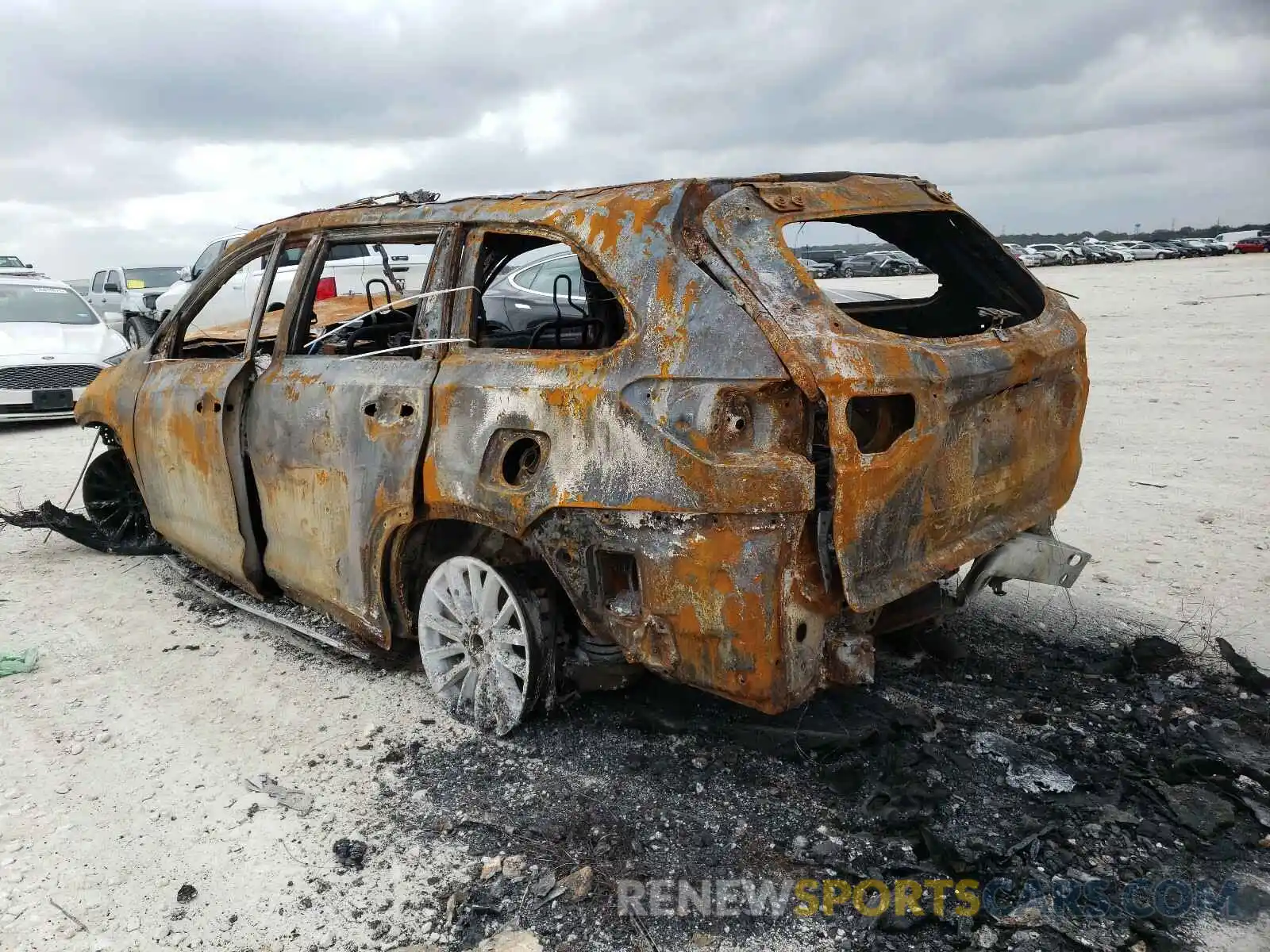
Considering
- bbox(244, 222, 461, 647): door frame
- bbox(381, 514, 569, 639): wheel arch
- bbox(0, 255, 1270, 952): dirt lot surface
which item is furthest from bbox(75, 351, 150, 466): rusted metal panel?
bbox(381, 514, 569, 639): wheel arch

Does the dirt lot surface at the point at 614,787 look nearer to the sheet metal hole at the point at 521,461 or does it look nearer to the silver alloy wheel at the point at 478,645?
the silver alloy wheel at the point at 478,645

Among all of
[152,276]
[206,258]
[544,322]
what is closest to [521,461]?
[544,322]

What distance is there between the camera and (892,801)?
9.53 ft

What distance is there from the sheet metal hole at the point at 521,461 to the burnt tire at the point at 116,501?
142 inches

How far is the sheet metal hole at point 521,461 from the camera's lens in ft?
10.1

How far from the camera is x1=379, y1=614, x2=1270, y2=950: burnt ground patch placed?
2.48 metres

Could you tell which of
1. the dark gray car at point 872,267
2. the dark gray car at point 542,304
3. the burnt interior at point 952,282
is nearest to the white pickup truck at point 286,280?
the dark gray car at point 542,304

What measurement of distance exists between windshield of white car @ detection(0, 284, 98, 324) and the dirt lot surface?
324 inches

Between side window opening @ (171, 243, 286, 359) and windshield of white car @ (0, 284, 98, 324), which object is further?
windshield of white car @ (0, 284, 98, 324)

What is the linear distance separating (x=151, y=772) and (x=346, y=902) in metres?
1.11

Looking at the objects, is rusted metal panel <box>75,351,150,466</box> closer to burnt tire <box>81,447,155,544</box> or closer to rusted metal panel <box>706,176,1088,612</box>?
burnt tire <box>81,447,155,544</box>

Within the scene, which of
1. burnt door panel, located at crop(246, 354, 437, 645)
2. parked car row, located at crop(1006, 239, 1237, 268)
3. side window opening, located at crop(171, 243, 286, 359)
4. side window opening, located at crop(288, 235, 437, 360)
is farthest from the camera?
parked car row, located at crop(1006, 239, 1237, 268)

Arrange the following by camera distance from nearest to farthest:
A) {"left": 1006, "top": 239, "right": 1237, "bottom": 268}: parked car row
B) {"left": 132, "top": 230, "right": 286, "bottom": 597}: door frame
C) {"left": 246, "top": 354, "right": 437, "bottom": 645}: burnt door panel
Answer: {"left": 246, "top": 354, "right": 437, "bottom": 645}: burnt door panel → {"left": 132, "top": 230, "right": 286, "bottom": 597}: door frame → {"left": 1006, "top": 239, "right": 1237, "bottom": 268}: parked car row

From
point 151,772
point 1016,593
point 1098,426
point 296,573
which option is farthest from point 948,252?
point 1098,426
